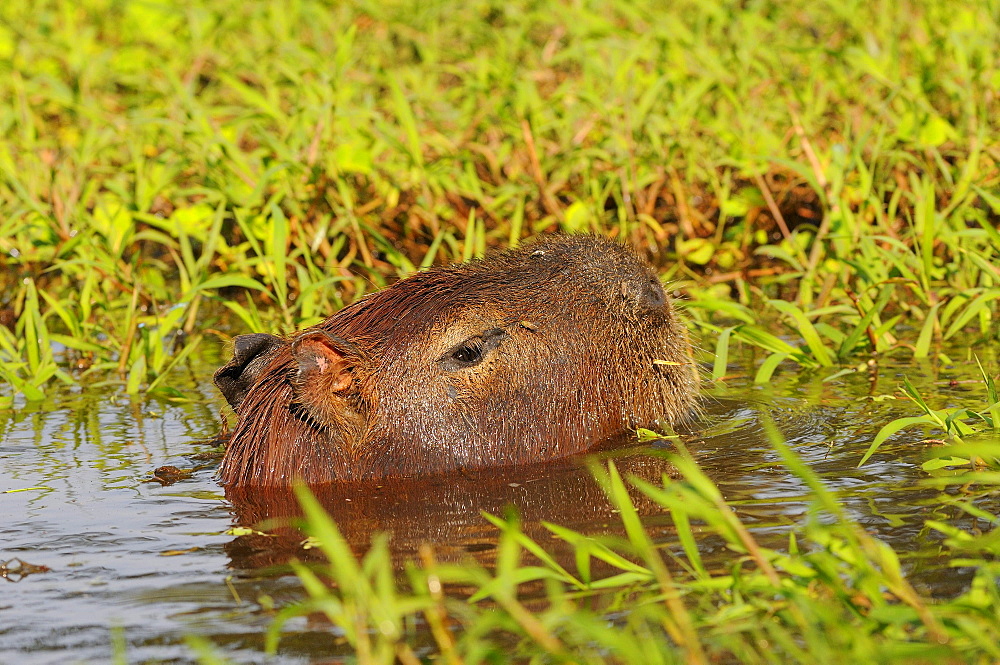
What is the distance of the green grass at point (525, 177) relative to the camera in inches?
213

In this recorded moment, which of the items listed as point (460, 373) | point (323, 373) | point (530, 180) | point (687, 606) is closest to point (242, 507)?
point (323, 373)

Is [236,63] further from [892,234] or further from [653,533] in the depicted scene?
[653,533]

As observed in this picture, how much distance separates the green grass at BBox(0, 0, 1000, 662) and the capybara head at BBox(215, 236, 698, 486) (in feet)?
1.77

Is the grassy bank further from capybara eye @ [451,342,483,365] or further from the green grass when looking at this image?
capybara eye @ [451,342,483,365]

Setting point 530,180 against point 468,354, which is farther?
point 530,180

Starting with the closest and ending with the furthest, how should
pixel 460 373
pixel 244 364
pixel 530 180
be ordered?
pixel 460 373 < pixel 244 364 < pixel 530 180

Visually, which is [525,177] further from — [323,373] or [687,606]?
[687,606]

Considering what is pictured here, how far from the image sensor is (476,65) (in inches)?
293

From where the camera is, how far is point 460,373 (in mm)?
4004

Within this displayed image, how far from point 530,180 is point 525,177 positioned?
7 centimetres

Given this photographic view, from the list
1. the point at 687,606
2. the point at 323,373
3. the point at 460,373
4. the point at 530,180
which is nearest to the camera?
the point at 687,606

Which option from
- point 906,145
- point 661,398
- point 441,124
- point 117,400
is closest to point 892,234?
point 906,145

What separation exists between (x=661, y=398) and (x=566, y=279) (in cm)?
51

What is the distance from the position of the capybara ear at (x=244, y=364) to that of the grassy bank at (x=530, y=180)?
98 centimetres
